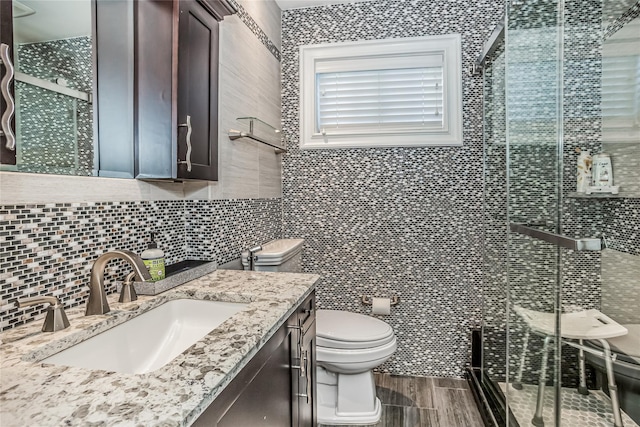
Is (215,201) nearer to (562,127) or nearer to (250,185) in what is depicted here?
(250,185)

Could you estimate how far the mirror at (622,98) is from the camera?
1.62m

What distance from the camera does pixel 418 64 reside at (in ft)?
8.12

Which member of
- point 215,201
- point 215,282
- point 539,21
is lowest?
point 215,282

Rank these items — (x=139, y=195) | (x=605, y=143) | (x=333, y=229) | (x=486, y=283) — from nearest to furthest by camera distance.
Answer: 1. (x=139, y=195)
2. (x=605, y=143)
3. (x=486, y=283)
4. (x=333, y=229)

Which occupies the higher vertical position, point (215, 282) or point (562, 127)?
point (562, 127)

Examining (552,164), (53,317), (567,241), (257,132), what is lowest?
(53,317)

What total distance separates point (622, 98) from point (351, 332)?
1683mm

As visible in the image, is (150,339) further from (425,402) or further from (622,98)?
(622,98)

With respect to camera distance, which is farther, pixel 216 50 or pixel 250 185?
pixel 250 185

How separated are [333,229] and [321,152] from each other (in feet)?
1.79

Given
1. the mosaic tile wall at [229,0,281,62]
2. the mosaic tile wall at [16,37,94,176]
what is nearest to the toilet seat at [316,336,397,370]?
the mosaic tile wall at [16,37,94,176]

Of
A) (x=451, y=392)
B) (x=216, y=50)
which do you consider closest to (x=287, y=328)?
(x=216, y=50)

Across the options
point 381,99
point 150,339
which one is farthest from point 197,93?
point 381,99

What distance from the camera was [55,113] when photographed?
1125mm
